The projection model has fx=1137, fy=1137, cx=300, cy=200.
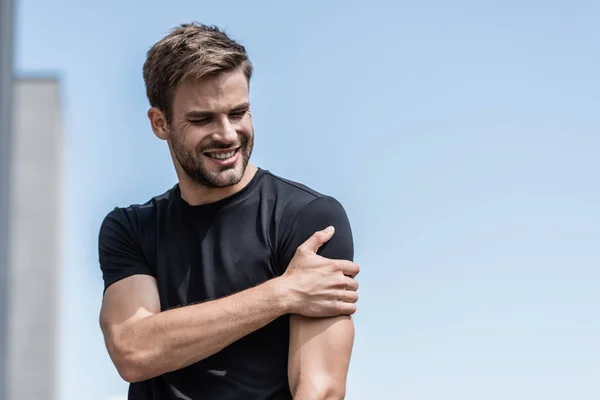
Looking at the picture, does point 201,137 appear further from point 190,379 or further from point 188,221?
point 190,379

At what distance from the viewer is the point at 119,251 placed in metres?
3.67

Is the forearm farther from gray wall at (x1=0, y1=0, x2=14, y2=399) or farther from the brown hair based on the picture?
the brown hair

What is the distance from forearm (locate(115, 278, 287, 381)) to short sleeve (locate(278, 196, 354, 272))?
0.54ft

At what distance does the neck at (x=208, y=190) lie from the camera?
3.61 m

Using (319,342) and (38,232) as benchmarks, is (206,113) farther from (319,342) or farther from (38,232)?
(38,232)

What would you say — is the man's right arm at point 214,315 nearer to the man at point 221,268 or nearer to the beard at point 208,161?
the man at point 221,268

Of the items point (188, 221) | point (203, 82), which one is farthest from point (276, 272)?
point (203, 82)

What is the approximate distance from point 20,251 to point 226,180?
38802 millimetres

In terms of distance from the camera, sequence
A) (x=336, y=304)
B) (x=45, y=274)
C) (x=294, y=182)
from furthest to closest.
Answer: (x=45, y=274), (x=294, y=182), (x=336, y=304)

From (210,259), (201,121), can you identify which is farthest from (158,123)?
(210,259)

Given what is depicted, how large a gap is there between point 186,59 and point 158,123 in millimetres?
283

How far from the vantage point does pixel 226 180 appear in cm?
348

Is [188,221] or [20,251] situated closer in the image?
[188,221]

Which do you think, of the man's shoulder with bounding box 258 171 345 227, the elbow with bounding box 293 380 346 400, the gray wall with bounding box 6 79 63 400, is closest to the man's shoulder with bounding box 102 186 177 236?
the man's shoulder with bounding box 258 171 345 227
